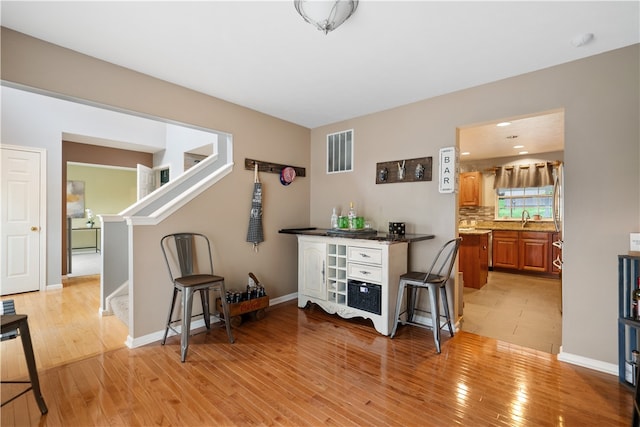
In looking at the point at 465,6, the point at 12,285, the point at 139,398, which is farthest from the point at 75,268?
the point at 465,6

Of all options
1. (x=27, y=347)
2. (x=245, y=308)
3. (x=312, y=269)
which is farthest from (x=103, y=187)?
(x=27, y=347)

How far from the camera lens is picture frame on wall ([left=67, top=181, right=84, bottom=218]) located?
25.8 feet

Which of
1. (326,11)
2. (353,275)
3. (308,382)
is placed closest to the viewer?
(326,11)

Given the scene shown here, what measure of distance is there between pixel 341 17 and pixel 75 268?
6.92 m

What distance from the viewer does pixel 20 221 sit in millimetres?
4312

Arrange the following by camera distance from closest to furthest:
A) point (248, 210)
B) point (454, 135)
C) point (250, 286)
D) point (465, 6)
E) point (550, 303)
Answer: point (465, 6)
point (454, 135)
point (250, 286)
point (248, 210)
point (550, 303)

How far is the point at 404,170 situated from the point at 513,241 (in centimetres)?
399

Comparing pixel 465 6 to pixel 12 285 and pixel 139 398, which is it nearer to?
pixel 139 398

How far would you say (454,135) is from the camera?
3.06 metres

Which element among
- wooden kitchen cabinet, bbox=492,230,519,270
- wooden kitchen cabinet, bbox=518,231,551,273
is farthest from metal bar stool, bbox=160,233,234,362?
wooden kitchen cabinet, bbox=518,231,551,273

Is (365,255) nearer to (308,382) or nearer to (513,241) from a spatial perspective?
(308,382)

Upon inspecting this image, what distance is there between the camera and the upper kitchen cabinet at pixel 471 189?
6.58 m

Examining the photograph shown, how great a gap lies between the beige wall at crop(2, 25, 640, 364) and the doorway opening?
0.27 meters

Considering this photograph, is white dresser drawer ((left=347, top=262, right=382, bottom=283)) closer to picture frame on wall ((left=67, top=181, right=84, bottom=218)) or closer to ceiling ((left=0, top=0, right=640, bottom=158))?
ceiling ((left=0, top=0, right=640, bottom=158))
